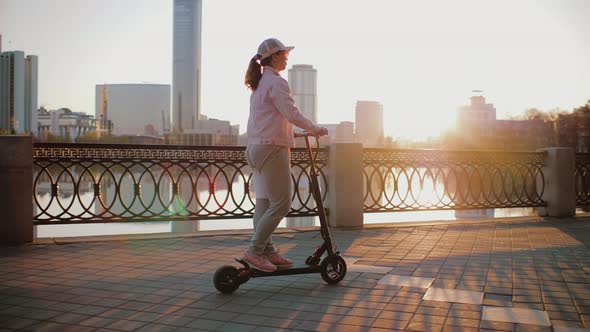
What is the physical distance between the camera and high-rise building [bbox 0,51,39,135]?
14012cm

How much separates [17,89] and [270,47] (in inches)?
6260

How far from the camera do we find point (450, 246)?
6.64 metres

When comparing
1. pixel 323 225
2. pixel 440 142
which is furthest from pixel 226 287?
pixel 440 142

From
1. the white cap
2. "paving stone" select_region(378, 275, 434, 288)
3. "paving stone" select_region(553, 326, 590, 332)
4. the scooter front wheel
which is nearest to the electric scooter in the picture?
the scooter front wheel

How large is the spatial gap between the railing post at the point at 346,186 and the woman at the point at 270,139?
12.7 ft

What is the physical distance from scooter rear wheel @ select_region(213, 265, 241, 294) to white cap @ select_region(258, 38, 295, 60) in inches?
64.2

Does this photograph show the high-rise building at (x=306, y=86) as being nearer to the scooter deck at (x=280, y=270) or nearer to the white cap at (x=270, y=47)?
the white cap at (x=270, y=47)

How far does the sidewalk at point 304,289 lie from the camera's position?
3.55 m

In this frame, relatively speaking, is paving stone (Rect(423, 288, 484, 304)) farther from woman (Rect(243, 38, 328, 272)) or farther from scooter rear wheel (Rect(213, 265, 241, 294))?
scooter rear wheel (Rect(213, 265, 241, 294))

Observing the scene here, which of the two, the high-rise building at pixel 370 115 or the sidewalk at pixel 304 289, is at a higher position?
the high-rise building at pixel 370 115

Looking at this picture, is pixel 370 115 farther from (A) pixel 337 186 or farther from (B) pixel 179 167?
(B) pixel 179 167

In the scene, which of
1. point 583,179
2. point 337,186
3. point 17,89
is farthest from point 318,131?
point 17,89

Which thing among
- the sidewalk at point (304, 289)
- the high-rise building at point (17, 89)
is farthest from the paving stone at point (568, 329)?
the high-rise building at point (17, 89)

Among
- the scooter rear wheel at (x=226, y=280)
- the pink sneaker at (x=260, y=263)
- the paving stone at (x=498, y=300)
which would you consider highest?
the pink sneaker at (x=260, y=263)
